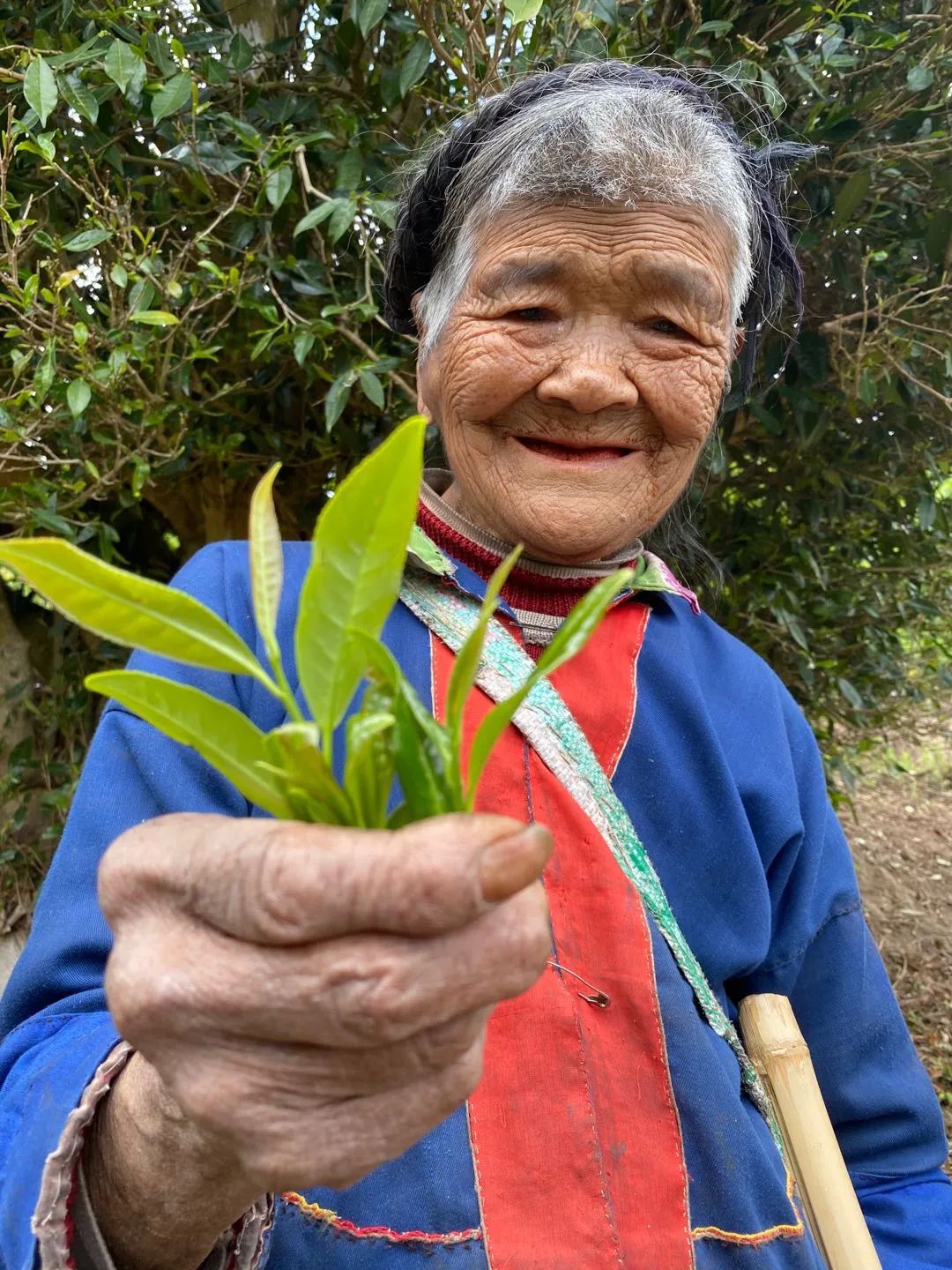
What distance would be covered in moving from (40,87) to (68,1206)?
1690mm

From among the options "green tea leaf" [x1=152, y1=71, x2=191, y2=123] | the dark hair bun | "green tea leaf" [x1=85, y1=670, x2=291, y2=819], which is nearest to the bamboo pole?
"green tea leaf" [x1=85, y1=670, x2=291, y2=819]

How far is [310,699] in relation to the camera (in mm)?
588

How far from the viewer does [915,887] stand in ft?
15.2

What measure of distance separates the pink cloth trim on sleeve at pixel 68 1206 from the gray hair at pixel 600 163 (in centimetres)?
108

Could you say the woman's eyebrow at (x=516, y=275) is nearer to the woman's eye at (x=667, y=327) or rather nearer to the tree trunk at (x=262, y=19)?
the woman's eye at (x=667, y=327)

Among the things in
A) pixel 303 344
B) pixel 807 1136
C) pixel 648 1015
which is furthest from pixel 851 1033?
pixel 303 344

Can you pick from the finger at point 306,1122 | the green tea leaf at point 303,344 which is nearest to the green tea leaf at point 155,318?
the green tea leaf at point 303,344

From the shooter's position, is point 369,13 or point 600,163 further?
point 369,13

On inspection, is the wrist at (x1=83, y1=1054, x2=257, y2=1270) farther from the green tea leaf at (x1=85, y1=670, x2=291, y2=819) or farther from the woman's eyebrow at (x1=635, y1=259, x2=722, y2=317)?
the woman's eyebrow at (x1=635, y1=259, x2=722, y2=317)

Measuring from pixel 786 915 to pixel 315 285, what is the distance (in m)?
1.61

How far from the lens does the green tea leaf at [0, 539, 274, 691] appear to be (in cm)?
57

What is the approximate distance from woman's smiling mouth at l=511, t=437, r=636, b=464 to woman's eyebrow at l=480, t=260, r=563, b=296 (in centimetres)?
21

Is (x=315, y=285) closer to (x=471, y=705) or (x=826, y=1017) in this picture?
(x=471, y=705)

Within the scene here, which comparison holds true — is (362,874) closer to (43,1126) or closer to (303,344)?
(43,1126)
